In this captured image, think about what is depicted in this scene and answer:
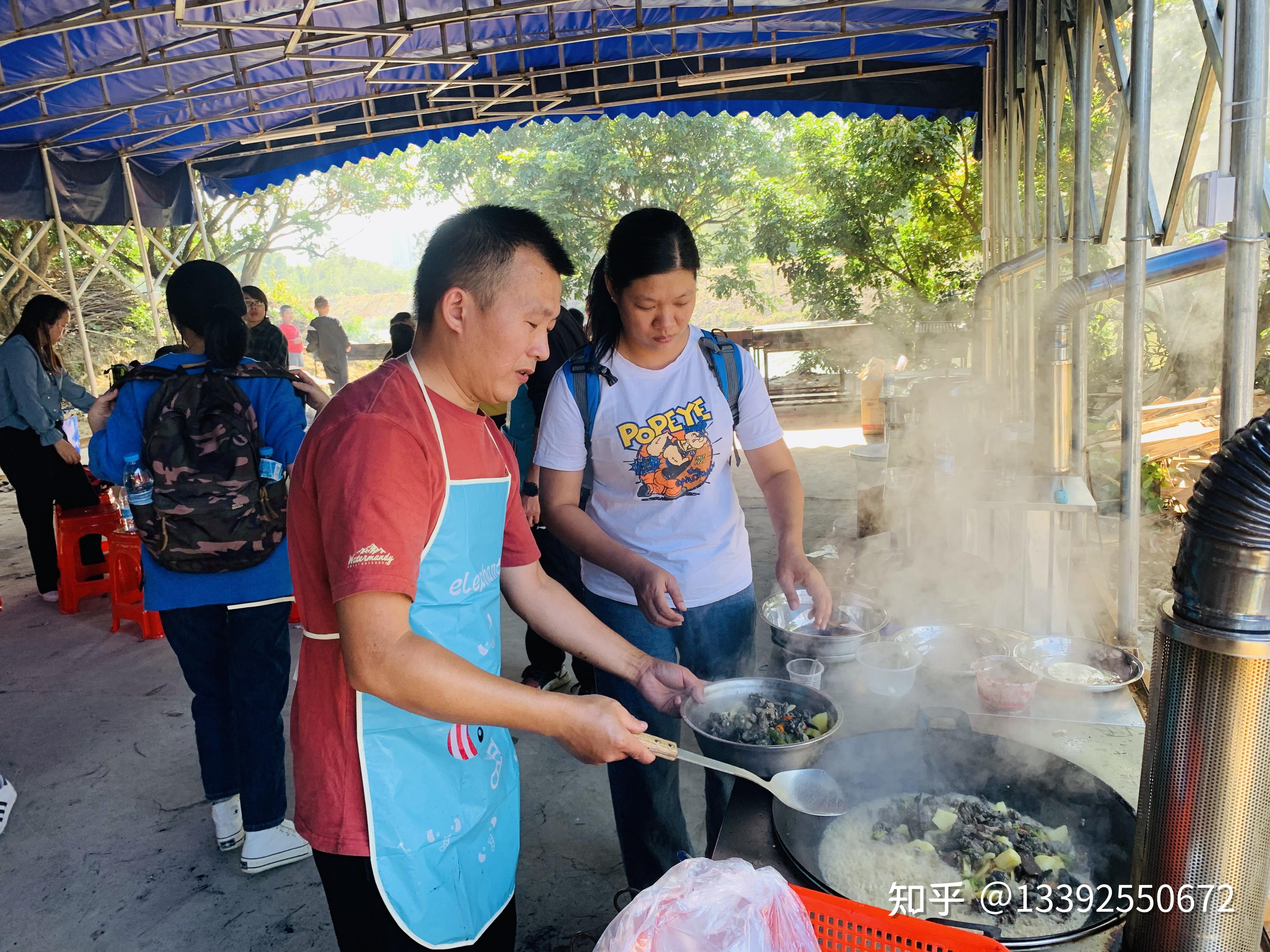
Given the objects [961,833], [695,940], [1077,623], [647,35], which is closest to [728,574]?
[961,833]

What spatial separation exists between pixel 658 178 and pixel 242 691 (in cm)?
1540

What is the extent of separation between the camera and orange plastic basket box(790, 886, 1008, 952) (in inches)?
42.4

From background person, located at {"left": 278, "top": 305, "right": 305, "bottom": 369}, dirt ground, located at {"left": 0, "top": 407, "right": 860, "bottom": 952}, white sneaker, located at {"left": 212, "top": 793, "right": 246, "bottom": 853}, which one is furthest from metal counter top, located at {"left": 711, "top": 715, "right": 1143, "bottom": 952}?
background person, located at {"left": 278, "top": 305, "right": 305, "bottom": 369}

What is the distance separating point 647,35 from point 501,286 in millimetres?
5837

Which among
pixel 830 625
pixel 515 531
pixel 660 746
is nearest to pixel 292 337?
pixel 830 625

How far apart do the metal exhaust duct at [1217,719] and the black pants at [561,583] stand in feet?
9.52

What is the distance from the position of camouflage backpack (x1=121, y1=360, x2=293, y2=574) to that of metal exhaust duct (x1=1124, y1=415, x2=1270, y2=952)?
2.48 meters

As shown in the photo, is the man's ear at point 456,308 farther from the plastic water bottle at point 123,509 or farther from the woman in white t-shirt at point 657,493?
the plastic water bottle at point 123,509

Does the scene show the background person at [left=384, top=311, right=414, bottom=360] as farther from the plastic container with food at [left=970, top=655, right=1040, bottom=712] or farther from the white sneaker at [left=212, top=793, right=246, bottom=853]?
the plastic container with food at [left=970, top=655, right=1040, bottom=712]

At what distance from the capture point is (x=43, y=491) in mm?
5898

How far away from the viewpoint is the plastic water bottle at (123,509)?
487 cm

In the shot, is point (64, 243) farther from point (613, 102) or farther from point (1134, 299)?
point (1134, 299)

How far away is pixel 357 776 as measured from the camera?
4.54ft

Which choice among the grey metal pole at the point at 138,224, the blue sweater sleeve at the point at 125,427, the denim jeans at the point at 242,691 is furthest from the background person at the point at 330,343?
the denim jeans at the point at 242,691
